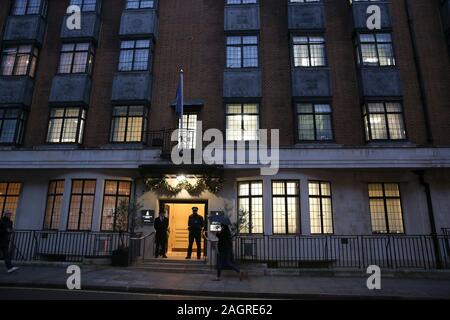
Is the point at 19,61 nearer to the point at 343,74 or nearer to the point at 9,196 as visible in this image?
the point at 9,196

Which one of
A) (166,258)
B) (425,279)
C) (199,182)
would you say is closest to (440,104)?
(425,279)

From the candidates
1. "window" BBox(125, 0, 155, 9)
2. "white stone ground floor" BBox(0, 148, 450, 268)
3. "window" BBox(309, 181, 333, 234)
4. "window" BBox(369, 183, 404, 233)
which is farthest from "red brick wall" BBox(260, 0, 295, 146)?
A: "window" BBox(125, 0, 155, 9)

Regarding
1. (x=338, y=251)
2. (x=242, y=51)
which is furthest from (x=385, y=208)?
(x=242, y=51)

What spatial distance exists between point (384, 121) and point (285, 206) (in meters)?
6.17

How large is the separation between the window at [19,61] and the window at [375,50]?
55.2 ft

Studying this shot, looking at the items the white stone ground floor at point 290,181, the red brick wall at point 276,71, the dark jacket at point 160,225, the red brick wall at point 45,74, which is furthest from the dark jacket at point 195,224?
the red brick wall at point 45,74

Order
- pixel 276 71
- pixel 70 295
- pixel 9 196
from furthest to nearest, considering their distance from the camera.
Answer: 1. pixel 276 71
2. pixel 9 196
3. pixel 70 295

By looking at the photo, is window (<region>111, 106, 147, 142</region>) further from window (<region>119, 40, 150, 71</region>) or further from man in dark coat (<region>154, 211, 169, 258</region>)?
man in dark coat (<region>154, 211, 169, 258</region>)

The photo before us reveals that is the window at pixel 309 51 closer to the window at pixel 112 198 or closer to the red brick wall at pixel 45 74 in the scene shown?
the window at pixel 112 198

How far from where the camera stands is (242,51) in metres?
16.0

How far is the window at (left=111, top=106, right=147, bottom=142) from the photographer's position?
15.2 meters

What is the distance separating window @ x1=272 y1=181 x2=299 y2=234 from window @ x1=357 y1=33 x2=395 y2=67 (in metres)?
7.11

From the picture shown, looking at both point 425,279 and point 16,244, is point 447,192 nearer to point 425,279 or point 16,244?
point 425,279

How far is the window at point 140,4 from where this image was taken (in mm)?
17062
